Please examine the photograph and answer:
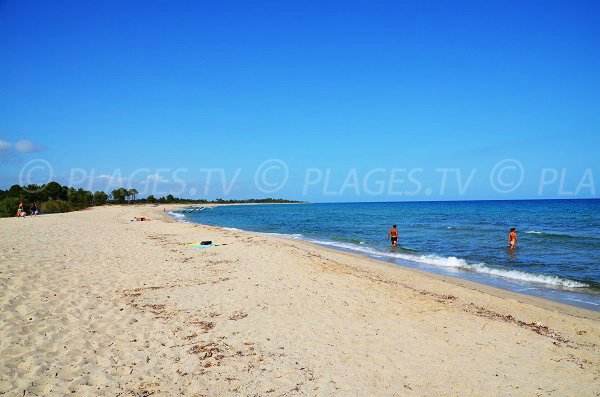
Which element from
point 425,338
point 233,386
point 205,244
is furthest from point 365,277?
point 205,244

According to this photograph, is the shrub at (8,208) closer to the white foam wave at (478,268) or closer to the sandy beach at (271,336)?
the sandy beach at (271,336)

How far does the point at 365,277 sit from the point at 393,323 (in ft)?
14.2

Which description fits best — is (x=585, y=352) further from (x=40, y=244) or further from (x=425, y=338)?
(x=40, y=244)

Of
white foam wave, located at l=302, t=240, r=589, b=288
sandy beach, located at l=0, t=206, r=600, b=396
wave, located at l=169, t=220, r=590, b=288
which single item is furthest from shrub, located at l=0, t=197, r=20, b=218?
white foam wave, located at l=302, t=240, r=589, b=288

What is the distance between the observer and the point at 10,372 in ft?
13.9

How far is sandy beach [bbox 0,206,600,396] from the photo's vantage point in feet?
14.7

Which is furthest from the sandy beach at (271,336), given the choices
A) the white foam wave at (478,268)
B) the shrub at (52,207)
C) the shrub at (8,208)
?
the shrub at (52,207)

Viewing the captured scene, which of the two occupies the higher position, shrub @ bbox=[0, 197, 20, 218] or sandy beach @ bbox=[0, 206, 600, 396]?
shrub @ bbox=[0, 197, 20, 218]

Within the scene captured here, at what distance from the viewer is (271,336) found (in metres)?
5.94

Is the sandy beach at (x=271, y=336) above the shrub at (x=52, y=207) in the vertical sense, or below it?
below

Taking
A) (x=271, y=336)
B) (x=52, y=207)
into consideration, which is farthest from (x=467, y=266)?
(x=52, y=207)

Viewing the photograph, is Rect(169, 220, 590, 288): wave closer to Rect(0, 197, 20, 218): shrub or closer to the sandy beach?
the sandy beach

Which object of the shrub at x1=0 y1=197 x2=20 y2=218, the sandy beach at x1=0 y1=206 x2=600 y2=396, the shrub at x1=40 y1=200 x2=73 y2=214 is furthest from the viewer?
the shrub at x1=40 y1=200 x2=73 y2=214

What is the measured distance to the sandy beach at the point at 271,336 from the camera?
4.47 metres
